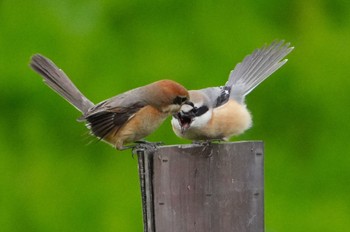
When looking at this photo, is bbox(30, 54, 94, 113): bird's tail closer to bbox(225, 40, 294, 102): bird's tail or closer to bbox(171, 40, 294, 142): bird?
bbox(171, 40, 294, 142): bird

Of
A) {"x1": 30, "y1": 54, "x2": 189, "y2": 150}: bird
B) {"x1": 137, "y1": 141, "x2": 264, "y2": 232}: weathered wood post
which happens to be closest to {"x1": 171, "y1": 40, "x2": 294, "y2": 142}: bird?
{"x1": 30, "y1": 54, "x2": 189, "y2": 150}: bird

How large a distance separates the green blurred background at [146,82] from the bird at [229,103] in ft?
0.89

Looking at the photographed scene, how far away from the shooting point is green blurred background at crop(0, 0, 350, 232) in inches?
227

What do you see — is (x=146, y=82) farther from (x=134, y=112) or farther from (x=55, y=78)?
(x=134, y=112)

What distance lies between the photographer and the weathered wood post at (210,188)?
3471 millimetres

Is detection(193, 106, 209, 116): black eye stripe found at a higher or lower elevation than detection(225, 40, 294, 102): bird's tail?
lower

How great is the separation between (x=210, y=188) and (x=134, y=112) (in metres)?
1.20

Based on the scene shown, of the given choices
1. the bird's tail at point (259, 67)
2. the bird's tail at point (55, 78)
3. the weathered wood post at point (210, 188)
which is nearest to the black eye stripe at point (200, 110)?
the bird's tail at point (55, 78)

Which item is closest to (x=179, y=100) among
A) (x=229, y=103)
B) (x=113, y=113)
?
(x=113, y=113)

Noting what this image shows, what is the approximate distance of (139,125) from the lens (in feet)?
15.1

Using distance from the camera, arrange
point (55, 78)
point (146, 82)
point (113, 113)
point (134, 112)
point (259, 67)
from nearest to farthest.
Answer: point (113, 113)
point (134, 112)
point (55, 78)
point (259, 67)
point (146, 82)

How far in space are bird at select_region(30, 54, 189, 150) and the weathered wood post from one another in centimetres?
93

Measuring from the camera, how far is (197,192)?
3.47 m

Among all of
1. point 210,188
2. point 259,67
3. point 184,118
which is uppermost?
point 259,67
